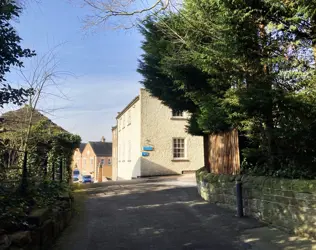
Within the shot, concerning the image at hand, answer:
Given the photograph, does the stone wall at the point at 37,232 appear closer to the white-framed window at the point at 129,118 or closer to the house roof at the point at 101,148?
the white-framed window at the point at 129,118

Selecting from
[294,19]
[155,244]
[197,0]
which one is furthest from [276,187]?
[197,0]

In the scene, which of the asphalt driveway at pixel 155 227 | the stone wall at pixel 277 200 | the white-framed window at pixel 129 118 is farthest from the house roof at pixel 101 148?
the stone wall at pixel 277 200

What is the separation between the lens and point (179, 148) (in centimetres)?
2331

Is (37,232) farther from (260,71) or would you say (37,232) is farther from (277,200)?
(260,71)

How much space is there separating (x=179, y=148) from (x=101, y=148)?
41.8 metres

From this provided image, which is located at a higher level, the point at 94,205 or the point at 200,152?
the point at 200,152

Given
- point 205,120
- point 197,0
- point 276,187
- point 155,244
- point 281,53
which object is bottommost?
point 155,244

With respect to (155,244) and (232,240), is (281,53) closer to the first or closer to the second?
(232,240)

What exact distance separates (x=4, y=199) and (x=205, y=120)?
563 centimetres

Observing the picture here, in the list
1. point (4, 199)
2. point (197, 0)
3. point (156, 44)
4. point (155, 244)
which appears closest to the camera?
point (4, 199)

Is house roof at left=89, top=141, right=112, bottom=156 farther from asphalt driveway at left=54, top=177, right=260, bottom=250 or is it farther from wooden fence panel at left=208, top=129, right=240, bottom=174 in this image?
wooden fence panel at left=208, top=129, right=240, bottom=174

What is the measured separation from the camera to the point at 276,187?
6.39 m

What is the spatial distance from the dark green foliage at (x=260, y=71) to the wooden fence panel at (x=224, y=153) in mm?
268

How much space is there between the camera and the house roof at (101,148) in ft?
201
